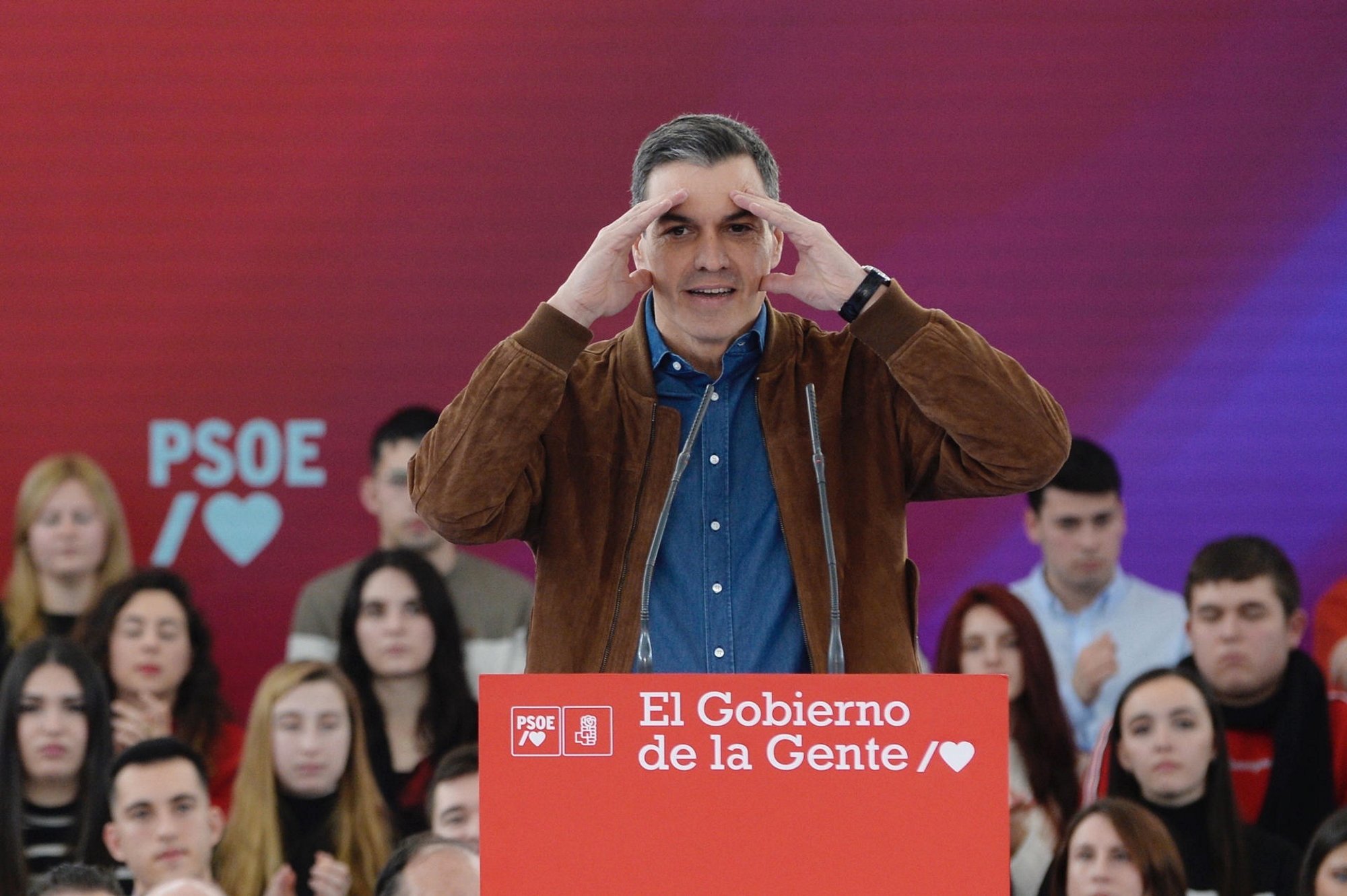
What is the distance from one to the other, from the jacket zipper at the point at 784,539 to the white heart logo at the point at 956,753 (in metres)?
0.35

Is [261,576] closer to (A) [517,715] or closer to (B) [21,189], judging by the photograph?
(B) [21,189]

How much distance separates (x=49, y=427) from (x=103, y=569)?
1.49ft

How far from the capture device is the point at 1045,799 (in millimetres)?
4195

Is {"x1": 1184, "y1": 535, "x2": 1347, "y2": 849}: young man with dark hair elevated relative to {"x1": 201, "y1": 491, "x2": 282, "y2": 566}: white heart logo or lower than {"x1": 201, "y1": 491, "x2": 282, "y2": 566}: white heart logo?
lower

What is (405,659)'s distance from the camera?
177 inches

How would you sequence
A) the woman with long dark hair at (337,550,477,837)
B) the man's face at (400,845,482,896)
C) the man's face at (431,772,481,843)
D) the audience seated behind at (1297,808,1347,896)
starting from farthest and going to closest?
the woman with long dark hair at (337,550,477,837)
the man's face at (431,772,481,843)
the audience seated behind at (1297,808,1347,896)
the man's face at (400,845,482,896)

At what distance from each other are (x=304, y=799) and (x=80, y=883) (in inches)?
28.4

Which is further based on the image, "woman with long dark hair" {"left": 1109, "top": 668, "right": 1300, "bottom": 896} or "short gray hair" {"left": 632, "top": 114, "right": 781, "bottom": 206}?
"woman with long dark hair" {"left": 1109, "top": 668, "right": 1300, "bottom": 896}

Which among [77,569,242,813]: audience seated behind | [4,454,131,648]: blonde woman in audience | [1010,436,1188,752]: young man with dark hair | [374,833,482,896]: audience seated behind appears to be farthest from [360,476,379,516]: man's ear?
[1010,436,1188,752]: young man with dark hair

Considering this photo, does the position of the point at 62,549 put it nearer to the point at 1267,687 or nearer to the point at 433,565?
the point at 433,565

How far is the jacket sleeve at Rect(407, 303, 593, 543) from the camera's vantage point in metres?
1.93

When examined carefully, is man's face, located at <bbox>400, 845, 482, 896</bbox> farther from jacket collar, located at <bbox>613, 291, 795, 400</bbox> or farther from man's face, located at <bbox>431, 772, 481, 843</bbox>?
A: jacket collar, located at <bbox>613, 291, 795, 400</bbox>

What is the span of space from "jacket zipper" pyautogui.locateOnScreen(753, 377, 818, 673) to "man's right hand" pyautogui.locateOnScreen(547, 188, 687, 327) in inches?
8.1

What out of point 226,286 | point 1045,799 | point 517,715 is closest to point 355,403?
point 226,286
